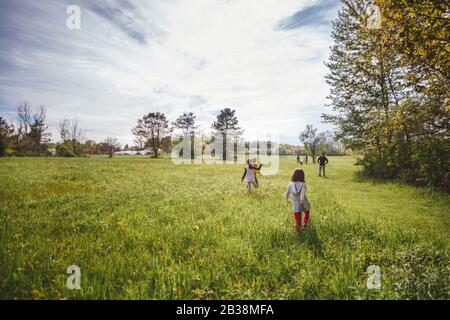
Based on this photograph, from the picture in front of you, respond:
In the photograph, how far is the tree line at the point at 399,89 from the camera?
8632 mm

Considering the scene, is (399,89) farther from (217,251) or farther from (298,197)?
(217,251)

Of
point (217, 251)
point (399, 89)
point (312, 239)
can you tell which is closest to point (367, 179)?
point (399, 89)

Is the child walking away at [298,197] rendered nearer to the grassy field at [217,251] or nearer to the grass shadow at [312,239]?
the grass shadow at [312,239]

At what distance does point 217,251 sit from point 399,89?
2220 centimetres

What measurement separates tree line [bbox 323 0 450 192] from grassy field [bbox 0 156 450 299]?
569 centimetres

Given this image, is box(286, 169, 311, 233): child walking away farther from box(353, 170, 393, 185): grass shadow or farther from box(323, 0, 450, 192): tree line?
box(353, 170, 393, 185): grass shadow

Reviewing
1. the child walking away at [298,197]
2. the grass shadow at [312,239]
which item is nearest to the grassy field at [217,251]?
the grass shadow at [312,239]

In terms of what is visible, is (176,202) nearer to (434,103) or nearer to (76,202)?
(76,202)

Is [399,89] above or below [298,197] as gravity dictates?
above

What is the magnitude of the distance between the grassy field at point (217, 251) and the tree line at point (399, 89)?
5.69 m

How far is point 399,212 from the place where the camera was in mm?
9461

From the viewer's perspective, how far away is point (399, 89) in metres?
19.4
